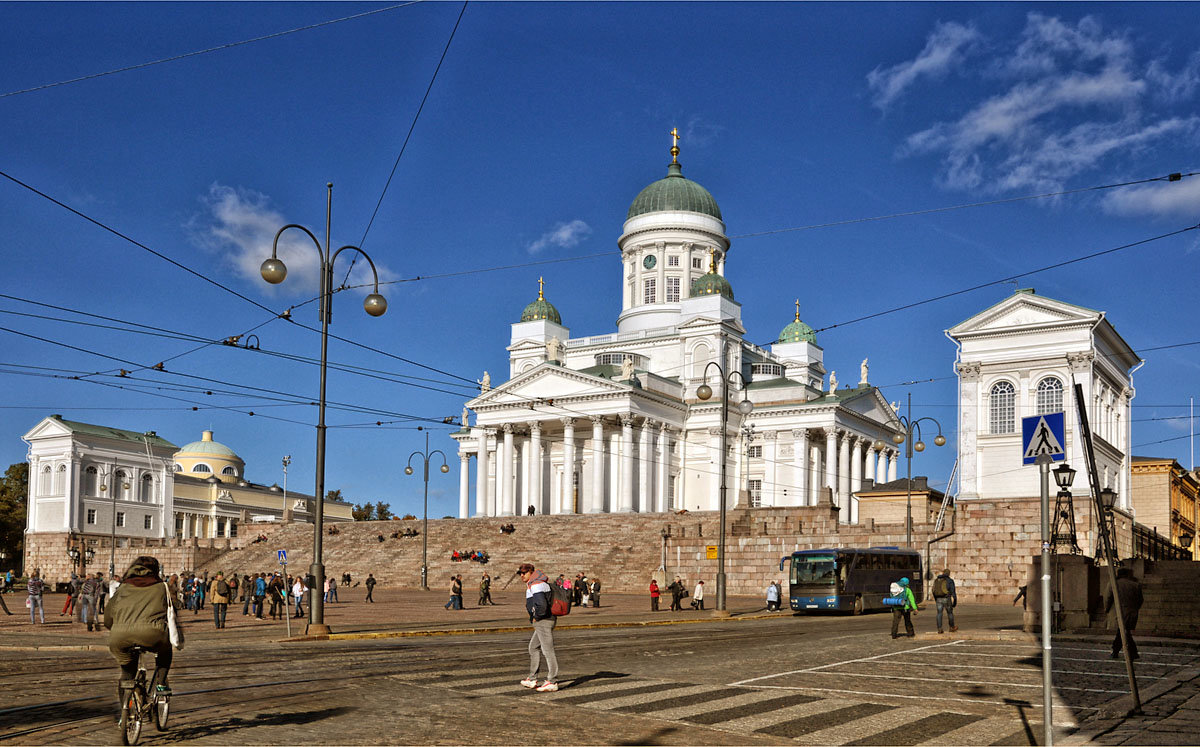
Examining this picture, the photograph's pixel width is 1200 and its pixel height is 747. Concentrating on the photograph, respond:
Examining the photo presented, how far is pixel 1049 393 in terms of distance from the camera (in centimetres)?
6138

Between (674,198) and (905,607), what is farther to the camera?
(674,198)

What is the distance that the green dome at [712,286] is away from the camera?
87375 mm

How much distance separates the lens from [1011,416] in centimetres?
6262

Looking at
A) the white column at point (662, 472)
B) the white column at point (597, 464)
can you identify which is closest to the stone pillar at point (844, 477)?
the white column at point (662, 472)

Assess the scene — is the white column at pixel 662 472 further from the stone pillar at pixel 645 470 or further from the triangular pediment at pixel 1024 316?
the triangular pediment at pixel 1024 316

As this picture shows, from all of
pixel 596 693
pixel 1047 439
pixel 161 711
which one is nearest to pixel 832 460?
pixel 596 693

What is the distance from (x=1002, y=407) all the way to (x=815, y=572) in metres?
25.3

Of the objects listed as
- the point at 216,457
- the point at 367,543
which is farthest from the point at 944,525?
the point at 216,457

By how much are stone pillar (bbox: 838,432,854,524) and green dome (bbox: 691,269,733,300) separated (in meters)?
14.1

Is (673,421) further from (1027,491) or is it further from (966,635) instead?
(966,635)

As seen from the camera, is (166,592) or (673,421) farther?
(673,421)

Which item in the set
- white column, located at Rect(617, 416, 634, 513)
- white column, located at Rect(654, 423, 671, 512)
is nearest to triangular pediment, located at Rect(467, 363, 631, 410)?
white column, located at Rect(617, 416, 634, 513)

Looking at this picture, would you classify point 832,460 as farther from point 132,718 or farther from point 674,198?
point 132,718

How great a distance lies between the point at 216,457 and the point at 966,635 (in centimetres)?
11996
